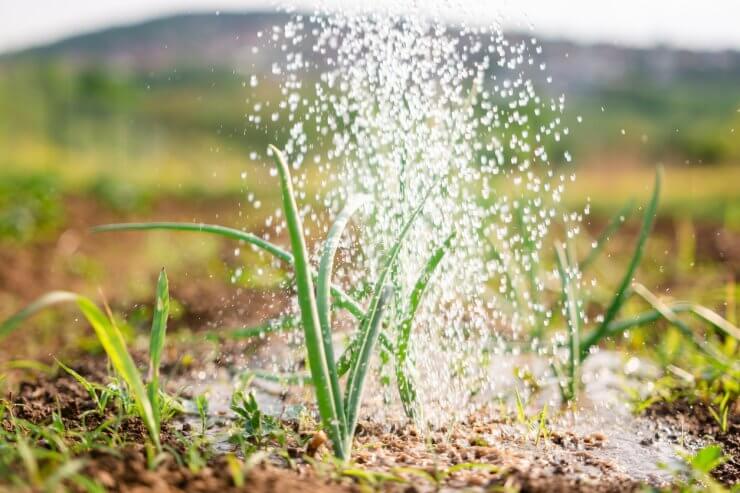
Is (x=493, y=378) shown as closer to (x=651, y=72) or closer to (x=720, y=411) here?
(x=720, y=411)

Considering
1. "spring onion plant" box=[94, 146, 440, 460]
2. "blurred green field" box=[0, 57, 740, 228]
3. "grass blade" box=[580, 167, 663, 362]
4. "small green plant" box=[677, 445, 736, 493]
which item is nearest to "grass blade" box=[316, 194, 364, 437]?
"spring onion plant" box=[94, 146, 440, 460]

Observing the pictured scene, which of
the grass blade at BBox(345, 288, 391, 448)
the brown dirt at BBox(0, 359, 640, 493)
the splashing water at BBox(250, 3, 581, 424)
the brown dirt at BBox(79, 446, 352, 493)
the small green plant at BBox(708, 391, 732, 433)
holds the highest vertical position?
the splashing water at BBox(250, 3, 581, 424)

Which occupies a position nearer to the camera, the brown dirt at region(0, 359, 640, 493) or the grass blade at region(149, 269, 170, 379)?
the brown dirt at region(0, 359, 640, 493)

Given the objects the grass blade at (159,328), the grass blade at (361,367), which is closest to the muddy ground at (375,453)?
the grass blade at (361,367)

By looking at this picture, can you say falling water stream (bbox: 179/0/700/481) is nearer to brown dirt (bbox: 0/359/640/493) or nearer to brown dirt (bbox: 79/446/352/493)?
brown dirt (bbox: 0/359/640/493)

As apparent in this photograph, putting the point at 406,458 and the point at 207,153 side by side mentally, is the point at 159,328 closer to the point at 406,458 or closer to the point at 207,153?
the point at 406,458

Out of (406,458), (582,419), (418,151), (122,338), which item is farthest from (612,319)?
(122,338)

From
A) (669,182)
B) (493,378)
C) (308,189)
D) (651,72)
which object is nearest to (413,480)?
(493,378)

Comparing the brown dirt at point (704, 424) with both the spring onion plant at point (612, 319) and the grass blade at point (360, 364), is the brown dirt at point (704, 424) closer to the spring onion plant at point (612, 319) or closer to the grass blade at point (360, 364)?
the spring onion plant at point (612, 319)
